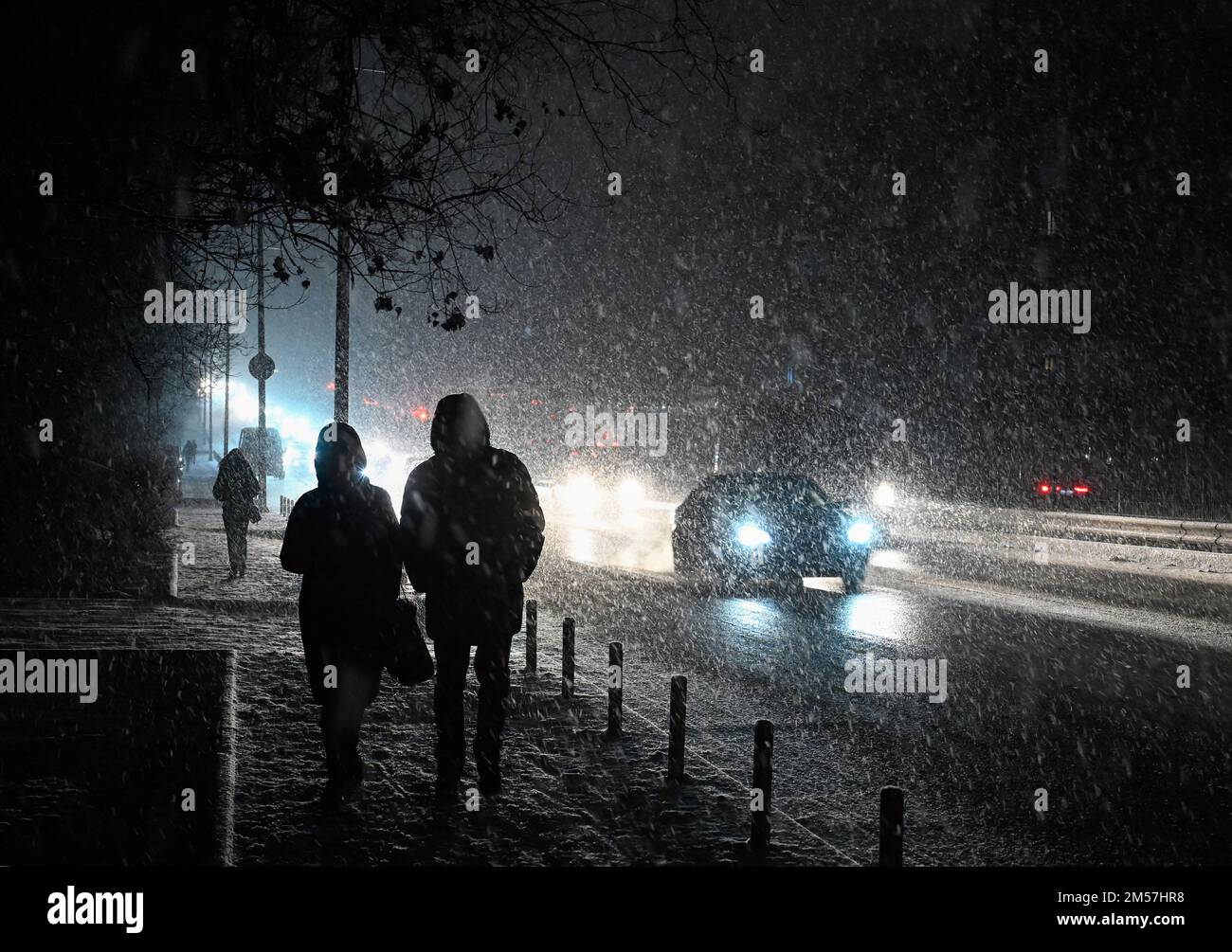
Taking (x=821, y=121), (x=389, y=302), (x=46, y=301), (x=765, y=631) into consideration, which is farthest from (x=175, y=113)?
(x=821, y=121)

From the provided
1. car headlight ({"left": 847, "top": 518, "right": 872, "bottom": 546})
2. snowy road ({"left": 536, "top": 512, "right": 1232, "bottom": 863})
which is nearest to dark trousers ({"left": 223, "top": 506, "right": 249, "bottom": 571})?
snowy road ({"left": 536, "top": 512, "right": 1232, "bottom": 863})

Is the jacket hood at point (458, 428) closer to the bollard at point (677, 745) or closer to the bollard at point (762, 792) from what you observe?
the bollard at point (677, 745)

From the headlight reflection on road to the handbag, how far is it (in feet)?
22.9

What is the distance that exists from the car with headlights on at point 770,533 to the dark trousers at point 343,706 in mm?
9878

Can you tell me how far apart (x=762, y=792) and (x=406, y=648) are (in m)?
2.04

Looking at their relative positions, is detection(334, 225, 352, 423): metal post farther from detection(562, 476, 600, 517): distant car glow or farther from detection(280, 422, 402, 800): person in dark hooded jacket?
detection(562, 476, 600, 517): distant car glow

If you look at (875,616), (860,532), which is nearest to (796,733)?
(875,616)

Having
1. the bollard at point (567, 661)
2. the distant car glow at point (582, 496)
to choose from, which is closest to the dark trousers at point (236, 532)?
the bollard at point (567, 661)

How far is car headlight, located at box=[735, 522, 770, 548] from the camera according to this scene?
14.9 m

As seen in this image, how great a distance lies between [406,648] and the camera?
5.54 metres

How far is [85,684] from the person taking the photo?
27.6ft
